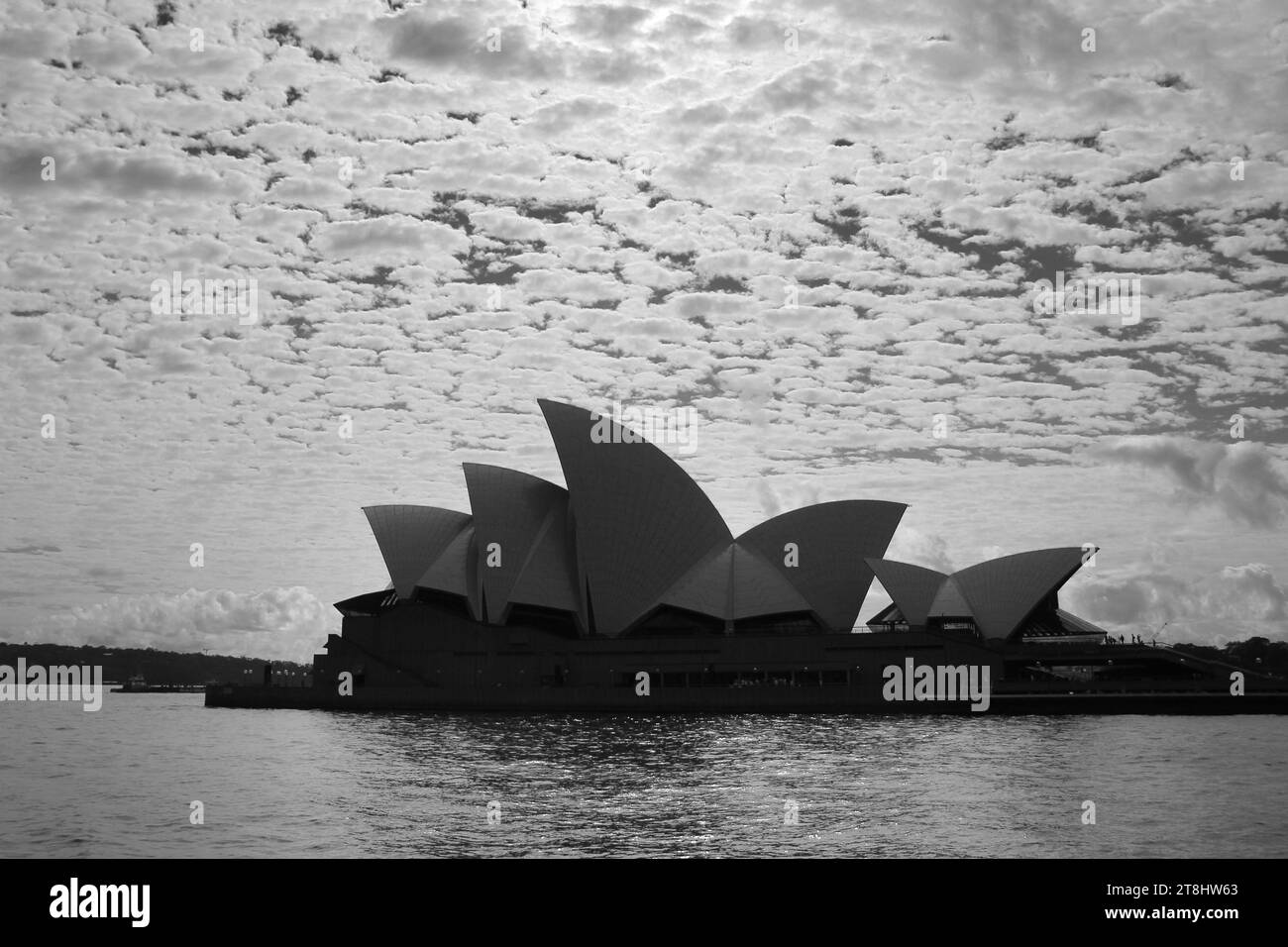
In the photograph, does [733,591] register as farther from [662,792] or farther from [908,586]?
[662,792]

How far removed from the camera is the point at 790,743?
138 feet

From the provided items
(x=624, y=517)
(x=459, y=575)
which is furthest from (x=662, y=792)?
(x=459, y=575)

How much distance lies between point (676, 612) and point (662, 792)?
46.8m

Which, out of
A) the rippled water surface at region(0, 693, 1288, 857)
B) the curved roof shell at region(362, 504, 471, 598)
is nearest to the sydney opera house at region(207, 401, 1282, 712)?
the curved roof shell at region(362, 504, 471, 598)

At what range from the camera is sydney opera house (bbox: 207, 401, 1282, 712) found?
2724 inches

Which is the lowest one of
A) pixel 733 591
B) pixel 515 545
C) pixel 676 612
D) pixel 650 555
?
pixel 676 612

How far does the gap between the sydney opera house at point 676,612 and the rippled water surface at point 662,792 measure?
718 inches

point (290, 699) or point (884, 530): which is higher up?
point (884, 530)

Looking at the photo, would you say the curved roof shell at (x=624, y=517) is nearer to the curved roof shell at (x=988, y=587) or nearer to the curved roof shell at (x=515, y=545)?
the curved roof shell at (x=515, y=545)

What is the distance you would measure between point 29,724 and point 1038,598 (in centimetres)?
6983

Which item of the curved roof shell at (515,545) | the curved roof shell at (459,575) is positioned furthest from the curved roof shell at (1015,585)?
the curved roof shell at (459,575)

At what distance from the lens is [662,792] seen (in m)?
28.2
